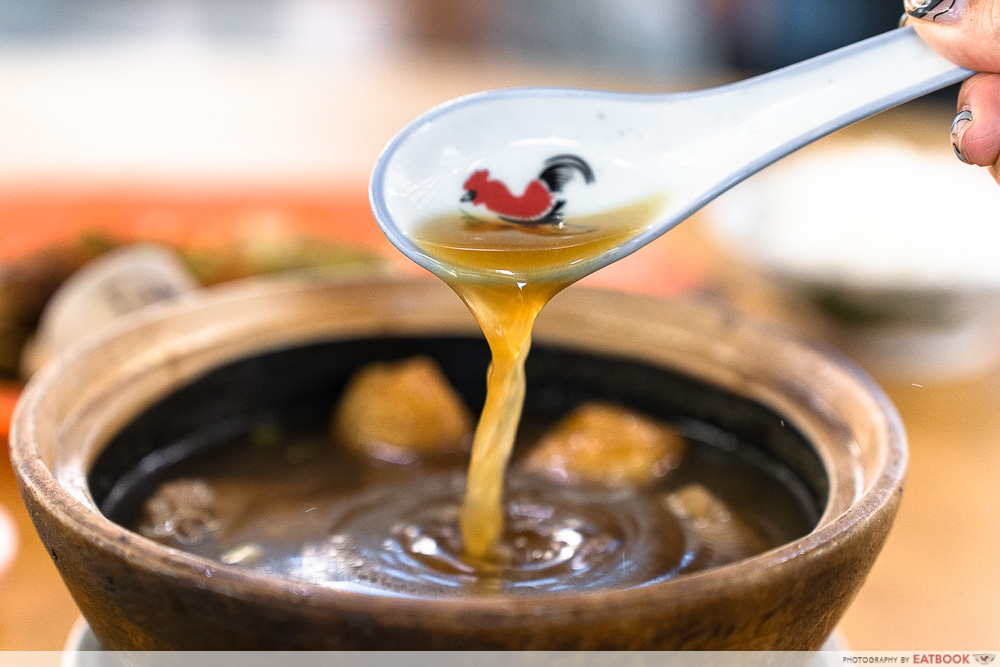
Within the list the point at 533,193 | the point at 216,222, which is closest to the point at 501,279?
the point at 533,193

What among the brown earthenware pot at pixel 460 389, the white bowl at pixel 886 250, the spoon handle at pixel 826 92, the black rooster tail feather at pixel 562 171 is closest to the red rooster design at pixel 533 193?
the black rooster tail feather at pixel 562 171

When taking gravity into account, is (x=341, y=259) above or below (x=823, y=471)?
below

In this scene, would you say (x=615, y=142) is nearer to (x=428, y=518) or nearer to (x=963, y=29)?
(x=963, y=29)

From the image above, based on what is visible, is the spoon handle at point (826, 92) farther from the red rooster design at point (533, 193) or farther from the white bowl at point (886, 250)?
the white bowl at point (886, 250)

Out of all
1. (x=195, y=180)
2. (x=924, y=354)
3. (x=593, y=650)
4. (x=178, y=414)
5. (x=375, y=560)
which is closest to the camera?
(x=593, y=650)

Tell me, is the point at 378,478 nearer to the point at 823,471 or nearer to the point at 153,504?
the point at 153,504

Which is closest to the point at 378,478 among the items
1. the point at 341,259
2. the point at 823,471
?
the point at 823,471
